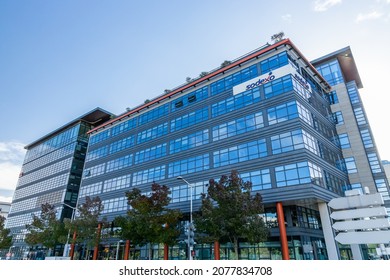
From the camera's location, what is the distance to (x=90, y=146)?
182ft

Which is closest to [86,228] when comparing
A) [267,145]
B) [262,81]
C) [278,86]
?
[267,145]

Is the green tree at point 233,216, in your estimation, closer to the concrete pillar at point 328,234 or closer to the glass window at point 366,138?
the concrete pillar at point 328,234

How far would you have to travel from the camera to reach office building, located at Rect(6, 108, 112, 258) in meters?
58.3

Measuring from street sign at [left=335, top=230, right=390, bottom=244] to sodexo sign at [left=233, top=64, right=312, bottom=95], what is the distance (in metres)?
25.0

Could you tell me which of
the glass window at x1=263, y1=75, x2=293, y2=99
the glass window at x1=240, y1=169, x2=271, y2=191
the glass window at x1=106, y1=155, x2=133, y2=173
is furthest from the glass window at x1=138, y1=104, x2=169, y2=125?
the glass window at x1=240, y1=169, x2=271, y2=191

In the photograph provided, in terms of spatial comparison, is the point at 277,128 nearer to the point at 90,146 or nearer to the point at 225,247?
the point at 225,247

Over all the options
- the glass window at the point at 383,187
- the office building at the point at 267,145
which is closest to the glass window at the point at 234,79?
the office building at the point at 267,145

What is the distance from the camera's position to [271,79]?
3194cm

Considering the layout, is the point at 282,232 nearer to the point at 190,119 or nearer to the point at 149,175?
the point at 190,119

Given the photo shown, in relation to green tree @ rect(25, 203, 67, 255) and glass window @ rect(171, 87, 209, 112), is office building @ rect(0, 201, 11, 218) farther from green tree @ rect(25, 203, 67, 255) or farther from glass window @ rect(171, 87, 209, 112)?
glass window @ rect(171, 87, 209, 112)

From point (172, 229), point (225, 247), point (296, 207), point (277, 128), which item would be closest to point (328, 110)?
point (277, 128)
